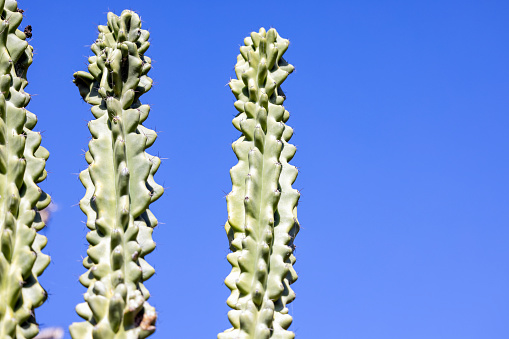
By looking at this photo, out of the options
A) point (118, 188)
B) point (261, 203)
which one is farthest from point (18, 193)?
point (261, 203)

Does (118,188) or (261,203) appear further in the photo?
(261,203)

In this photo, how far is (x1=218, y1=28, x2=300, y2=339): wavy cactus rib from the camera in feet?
19.1

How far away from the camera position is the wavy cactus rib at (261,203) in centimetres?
583

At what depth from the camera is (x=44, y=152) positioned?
629 cm

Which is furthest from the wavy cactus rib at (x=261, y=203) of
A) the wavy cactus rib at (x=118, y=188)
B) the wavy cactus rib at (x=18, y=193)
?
the wavy cactus rib at (x=18, y=193)

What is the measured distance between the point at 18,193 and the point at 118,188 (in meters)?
0.66

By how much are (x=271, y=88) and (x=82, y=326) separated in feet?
7.72

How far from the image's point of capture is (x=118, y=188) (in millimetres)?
5730

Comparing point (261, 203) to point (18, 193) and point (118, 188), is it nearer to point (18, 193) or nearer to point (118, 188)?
point (118, 188)

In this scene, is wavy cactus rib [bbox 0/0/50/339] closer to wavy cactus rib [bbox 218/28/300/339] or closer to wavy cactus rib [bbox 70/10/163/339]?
wavy cactus rib [bbox 70/10/163/339]

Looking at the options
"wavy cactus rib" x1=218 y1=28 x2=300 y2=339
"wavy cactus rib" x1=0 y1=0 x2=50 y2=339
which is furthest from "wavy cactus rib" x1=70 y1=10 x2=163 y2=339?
"wavy cactus rib" x1=218 y1=28 x2=300 y2=339

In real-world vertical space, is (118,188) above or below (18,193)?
above

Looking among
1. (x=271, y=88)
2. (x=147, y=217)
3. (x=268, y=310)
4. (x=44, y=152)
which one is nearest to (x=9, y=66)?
(x=44, y=152)

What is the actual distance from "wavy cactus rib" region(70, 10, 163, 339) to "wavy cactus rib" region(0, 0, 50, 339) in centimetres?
31
